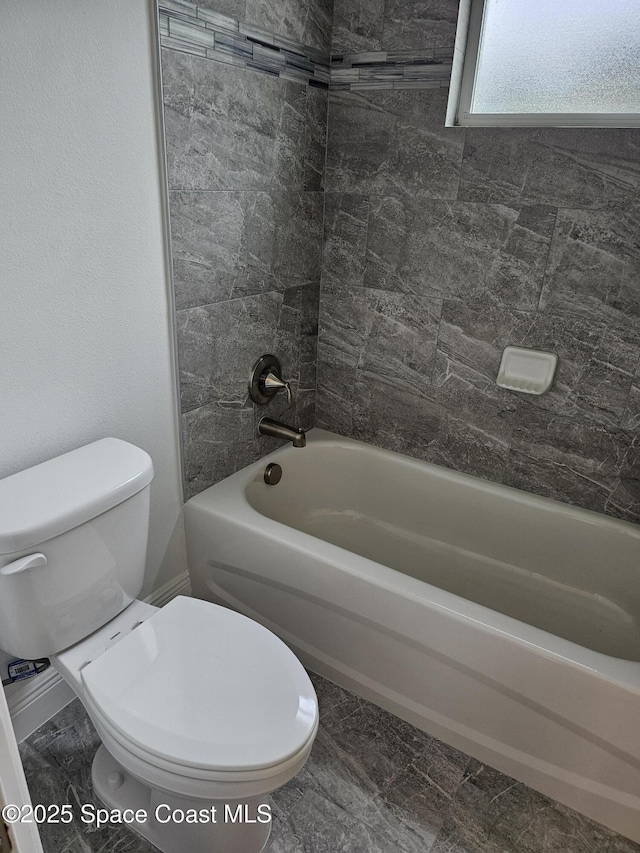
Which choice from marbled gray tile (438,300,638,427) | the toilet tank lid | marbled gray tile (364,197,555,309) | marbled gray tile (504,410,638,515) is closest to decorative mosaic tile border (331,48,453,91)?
marbled gray tile (364,197,555,309)

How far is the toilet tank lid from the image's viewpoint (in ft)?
3.77

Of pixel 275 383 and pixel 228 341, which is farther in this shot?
pixel 275 383

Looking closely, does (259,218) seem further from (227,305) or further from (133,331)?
(133,331)

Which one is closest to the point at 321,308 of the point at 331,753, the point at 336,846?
the point at 331,753

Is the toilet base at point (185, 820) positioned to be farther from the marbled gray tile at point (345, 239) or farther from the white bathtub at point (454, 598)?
the marbled gray tile at point (345, 239)

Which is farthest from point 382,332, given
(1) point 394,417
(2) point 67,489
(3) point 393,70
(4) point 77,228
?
(2) point 67,489

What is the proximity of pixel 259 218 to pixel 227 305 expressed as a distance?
30cm

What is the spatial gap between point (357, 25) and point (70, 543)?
5.83 feet

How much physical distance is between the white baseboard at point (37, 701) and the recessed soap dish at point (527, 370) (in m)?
1.64

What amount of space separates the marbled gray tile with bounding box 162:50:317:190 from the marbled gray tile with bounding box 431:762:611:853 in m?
1.77

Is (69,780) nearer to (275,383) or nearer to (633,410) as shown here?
(275,383)

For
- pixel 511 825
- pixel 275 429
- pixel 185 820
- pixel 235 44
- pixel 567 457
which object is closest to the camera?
pixel 185 820

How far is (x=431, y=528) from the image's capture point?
2184mm

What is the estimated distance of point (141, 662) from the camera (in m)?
1.26
